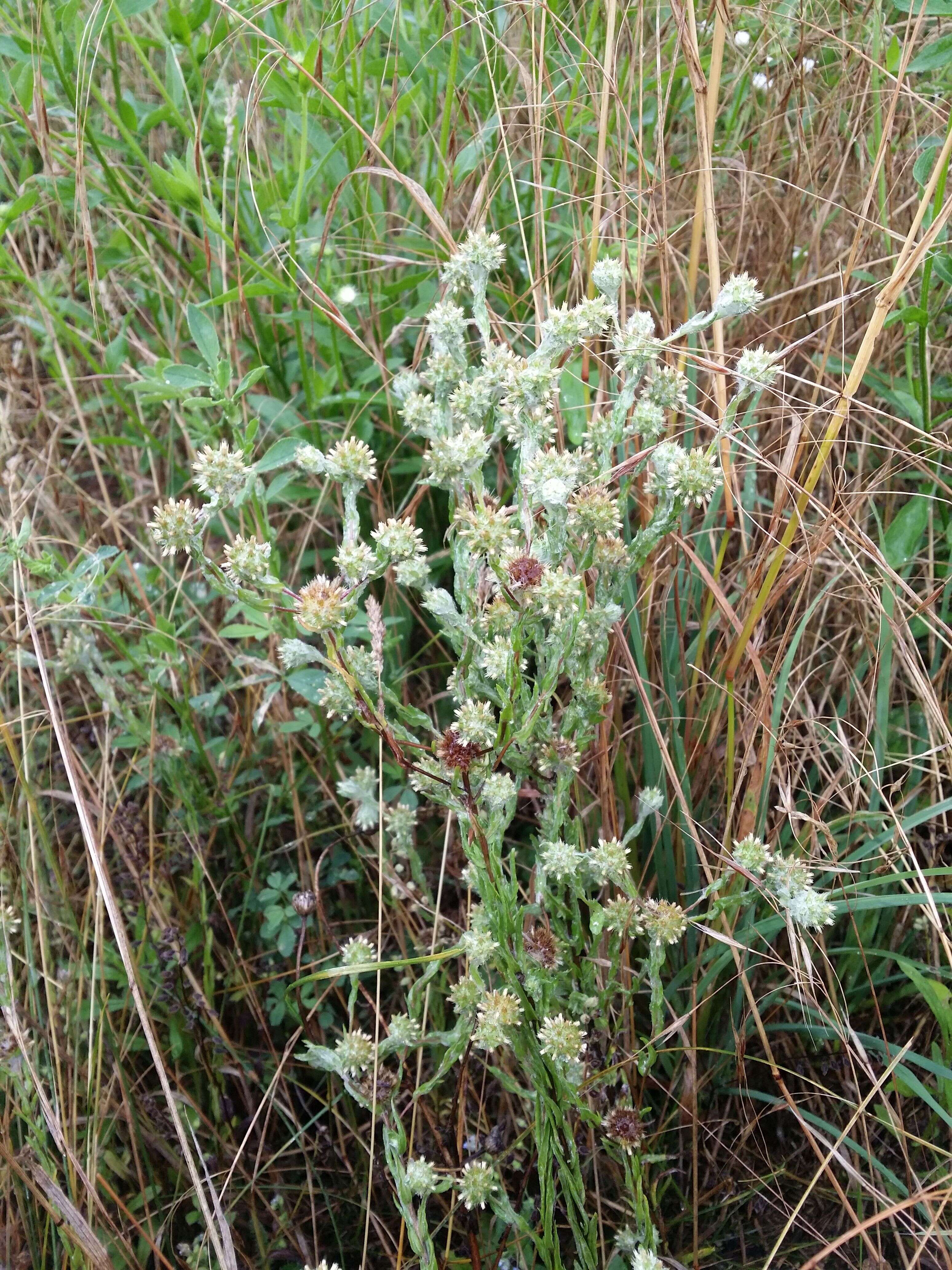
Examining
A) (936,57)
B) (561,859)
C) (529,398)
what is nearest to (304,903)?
(561,859)

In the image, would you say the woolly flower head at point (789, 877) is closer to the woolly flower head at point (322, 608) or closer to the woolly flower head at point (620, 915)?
the woolly flower head at point (620, 915)

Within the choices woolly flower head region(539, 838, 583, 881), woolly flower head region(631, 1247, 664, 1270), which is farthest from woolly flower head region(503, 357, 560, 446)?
woolly flower head region(631, 1247, 664, 1270)

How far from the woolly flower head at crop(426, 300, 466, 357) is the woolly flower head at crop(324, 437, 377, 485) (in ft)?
0.63

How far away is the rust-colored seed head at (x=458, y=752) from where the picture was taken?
3.82 feet


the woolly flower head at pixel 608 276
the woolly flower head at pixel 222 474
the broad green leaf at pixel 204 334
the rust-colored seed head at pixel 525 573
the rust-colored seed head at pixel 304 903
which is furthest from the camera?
the broad green leaf at pixel 204 334

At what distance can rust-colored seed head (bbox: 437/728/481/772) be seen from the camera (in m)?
1.17

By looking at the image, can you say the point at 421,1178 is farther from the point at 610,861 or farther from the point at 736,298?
the point at 736,298

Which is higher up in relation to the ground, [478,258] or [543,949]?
[478,258]

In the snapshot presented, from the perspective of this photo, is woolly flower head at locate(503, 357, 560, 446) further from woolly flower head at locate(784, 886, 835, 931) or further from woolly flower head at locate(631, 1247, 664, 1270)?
woolly flower head at locate(631, 1247, 664, 1270)

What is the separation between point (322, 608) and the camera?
3.73 ft

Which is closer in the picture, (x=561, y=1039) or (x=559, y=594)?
(x=559, y=594)

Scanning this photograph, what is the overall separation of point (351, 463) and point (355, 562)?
12cm

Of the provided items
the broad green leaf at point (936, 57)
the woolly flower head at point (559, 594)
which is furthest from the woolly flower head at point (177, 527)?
the broad green leaf at point (936, 57)

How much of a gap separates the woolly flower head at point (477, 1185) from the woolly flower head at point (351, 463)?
0.87 m
